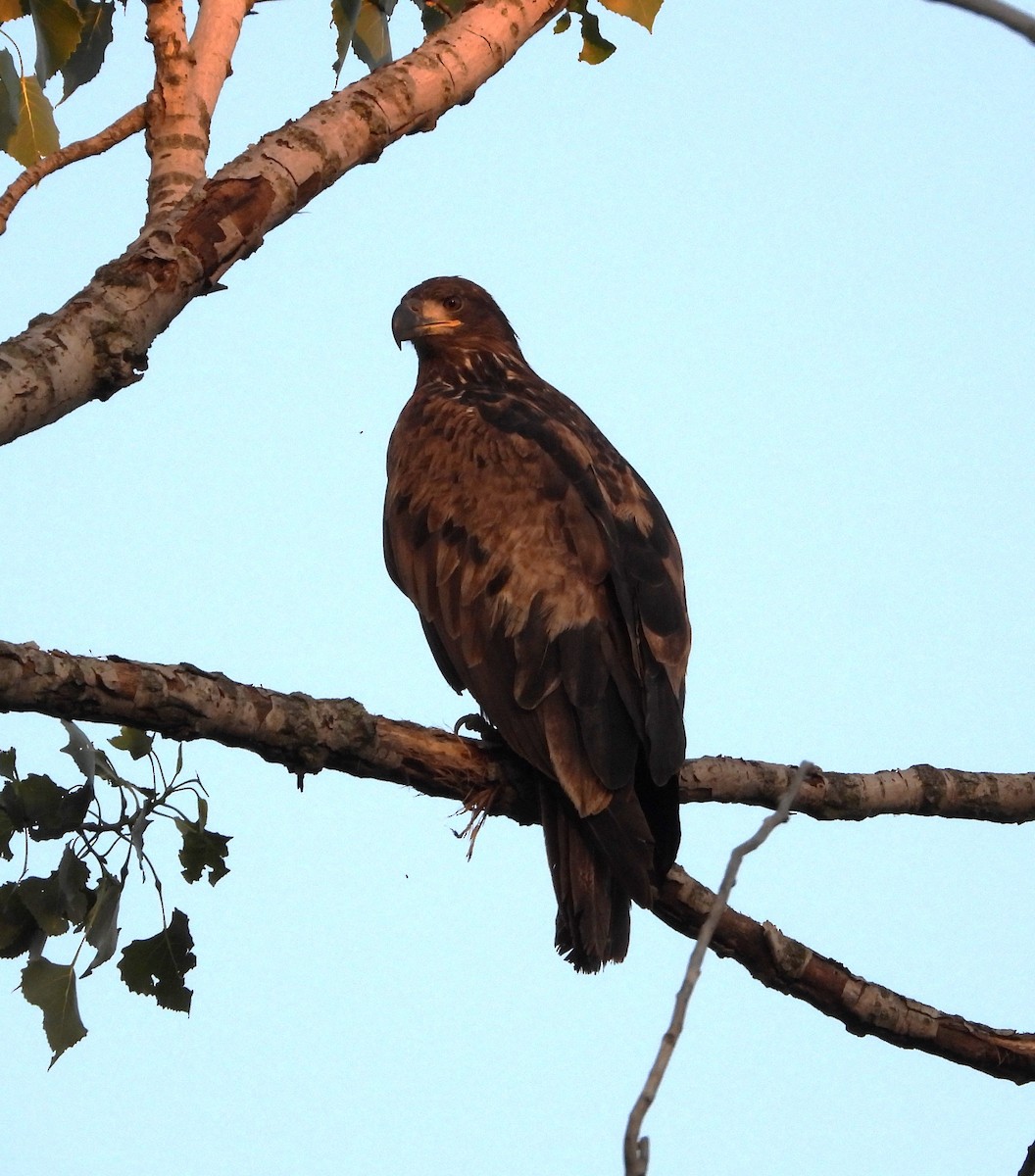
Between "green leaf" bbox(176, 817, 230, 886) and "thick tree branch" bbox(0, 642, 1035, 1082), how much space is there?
271 mm

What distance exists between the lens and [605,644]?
4.53 metres

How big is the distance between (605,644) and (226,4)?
6.98ft

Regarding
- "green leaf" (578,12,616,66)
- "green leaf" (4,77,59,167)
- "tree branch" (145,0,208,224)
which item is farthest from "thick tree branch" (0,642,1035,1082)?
"green leaf" (578,12,616,66)

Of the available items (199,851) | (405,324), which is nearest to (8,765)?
(199,851)

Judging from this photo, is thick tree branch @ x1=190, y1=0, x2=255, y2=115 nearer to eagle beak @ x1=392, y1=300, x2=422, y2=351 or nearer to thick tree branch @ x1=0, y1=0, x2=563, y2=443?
thick tree branch @ x1=0, y1=0, x2=563, y2=443

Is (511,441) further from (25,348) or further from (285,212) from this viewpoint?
(25,348)

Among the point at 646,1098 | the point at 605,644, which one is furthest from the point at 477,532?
the point at 646,1098

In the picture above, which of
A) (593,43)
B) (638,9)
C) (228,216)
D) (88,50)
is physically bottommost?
(228,216)

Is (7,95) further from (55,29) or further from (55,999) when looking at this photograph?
(55,999)

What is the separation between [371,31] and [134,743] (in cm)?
267

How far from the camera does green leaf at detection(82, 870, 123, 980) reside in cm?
358

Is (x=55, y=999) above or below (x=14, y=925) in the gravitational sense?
below

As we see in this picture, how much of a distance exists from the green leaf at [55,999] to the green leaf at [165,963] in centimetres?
14

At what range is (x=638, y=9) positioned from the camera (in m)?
4.50
